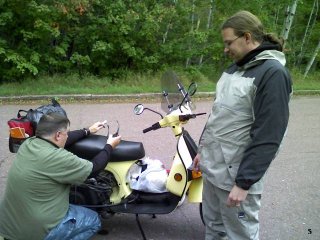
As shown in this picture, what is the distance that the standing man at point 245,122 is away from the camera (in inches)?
80.8

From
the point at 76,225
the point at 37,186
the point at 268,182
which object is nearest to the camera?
the point at 37,186

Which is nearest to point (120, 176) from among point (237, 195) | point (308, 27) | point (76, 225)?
point (76, 225)

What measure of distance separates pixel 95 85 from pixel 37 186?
8366 millimetres

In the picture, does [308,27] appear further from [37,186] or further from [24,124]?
[37,186]

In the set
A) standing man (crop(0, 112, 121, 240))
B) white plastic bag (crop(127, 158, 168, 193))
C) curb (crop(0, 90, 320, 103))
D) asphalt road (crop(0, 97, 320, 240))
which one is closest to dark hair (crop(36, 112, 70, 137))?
standing man (crop(0, 112, 121, 240))

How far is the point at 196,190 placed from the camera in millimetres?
3277

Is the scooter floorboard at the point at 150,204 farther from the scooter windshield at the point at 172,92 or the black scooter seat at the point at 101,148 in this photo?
the scooter windshield at the point at 172,92

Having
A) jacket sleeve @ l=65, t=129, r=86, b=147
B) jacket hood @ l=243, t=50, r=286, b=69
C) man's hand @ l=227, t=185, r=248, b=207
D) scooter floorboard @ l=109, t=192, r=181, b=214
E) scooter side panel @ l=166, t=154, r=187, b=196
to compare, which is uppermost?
jacket hood @ l=243, t=50, r=286, b=69

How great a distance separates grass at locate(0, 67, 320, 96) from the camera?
9.59m

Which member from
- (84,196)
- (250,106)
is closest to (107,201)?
(84,196)

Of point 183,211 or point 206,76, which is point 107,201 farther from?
point 206,76

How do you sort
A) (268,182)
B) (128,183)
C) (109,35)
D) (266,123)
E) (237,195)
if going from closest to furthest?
(266,123), (237,195), (128,183), (268,182), (109,35)

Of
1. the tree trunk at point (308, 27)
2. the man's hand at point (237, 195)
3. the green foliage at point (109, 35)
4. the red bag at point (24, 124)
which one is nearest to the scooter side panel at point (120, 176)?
the red bag at point (24, 124)

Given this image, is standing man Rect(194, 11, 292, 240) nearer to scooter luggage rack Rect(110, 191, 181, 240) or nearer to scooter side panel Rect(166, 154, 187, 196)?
scooter side panel Rect(166, 154, 187, 196)
